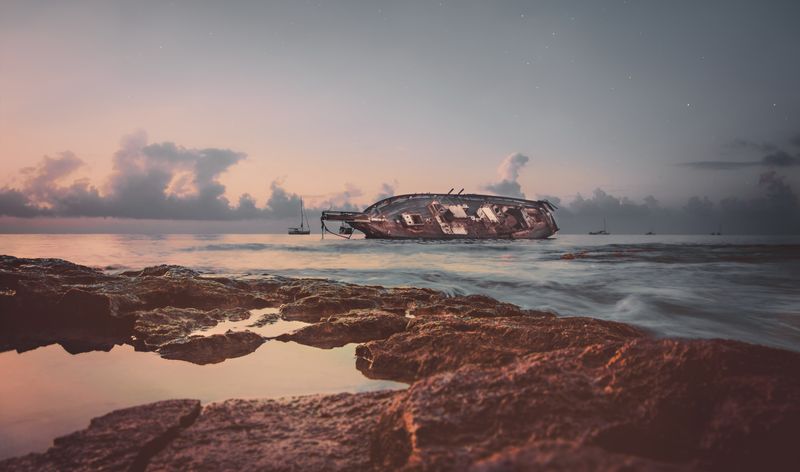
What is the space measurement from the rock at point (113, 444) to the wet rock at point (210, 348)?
6.79 feet

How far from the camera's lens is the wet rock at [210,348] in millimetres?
5008

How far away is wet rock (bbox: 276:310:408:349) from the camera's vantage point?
5766 millimetres

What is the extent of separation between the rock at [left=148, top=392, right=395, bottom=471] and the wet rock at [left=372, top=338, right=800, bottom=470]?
1.16ft

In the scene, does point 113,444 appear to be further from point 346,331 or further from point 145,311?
point 145,311

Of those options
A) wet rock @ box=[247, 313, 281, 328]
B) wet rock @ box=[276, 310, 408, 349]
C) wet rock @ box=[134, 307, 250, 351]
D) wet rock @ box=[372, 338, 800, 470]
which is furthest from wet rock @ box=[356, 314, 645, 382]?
wet rock @ box=[134, 307, 250, 351]

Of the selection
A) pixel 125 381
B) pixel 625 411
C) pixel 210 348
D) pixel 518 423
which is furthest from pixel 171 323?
pixel 625 411

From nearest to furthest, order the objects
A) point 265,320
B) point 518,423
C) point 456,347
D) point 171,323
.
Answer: point 518,423 < point 456,347 < point 171,323 < point 265,320

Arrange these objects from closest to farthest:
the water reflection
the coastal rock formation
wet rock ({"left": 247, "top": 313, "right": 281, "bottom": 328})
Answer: the water reflection
the coastal rock formation
wet rock ({"left": 247, "top": 313, "right": 281, "bottom": 328})

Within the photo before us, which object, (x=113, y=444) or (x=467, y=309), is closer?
(x=113, y=444)

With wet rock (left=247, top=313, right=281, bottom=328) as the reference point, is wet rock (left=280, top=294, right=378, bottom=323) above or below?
above

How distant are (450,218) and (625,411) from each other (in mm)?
58897

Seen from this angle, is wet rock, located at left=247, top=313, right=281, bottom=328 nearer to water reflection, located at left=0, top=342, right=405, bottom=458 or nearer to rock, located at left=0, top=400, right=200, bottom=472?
water reflection, located at left=0, top=342, right=405, bottom=458

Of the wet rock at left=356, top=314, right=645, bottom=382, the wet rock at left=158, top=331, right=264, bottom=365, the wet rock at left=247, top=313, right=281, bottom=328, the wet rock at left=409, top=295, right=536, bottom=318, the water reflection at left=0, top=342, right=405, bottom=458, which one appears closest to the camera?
the water reflection at left=0, top=342, right=405, bottom=458

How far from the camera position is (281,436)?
2.79 metres
